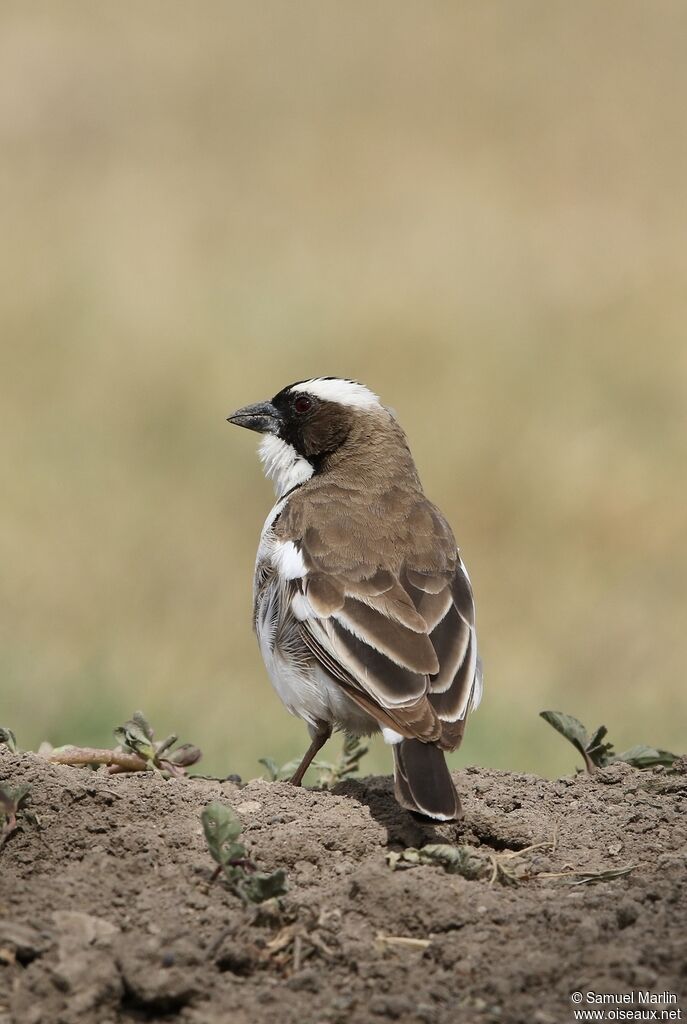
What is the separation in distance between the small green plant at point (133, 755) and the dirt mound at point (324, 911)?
0.38 metres

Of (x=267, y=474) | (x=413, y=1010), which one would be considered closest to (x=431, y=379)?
(x=267, y=474)

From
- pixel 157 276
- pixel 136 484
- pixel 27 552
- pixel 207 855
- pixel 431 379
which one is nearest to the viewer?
pixel 207 855

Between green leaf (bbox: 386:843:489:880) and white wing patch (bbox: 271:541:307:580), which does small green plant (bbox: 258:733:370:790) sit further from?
green leaf (bbox: 386:843:489:880)

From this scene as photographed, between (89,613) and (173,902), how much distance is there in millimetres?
7573

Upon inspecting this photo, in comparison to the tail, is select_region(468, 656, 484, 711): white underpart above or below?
above

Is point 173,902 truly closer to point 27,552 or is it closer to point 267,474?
point 267,474

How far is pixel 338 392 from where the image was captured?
8008 mm

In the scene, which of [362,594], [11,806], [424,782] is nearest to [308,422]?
[362,594]

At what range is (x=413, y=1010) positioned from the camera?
3.85 metres

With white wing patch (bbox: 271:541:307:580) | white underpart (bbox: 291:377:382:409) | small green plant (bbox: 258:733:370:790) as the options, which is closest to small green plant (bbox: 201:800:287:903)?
small green plant (bbox: 258:733:370:790)

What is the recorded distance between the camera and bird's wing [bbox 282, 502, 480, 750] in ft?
18.6

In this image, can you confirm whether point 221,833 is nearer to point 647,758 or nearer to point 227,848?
point 227,848

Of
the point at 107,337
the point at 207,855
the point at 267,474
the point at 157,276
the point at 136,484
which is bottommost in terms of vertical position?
the point at 207,855

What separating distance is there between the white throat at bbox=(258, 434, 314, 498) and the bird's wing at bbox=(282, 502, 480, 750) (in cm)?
115
